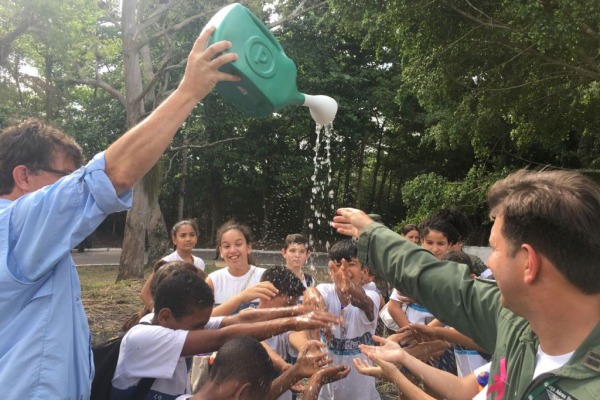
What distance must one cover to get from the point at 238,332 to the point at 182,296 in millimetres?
332

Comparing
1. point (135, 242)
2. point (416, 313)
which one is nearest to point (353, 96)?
point (135, 242)

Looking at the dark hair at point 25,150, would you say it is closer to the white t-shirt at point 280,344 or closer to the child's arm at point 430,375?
the child's arm at point 430,375

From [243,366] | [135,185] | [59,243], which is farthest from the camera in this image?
[135,185]

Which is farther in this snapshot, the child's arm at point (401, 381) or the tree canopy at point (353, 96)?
the tree canopy at point (353, 96)

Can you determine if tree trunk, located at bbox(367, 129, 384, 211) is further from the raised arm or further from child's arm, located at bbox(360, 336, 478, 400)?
the raised arm

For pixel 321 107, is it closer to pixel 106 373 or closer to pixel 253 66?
pixel 253 66

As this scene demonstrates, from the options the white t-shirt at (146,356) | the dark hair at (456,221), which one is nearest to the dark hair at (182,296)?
the white t-shirt at (146,356)

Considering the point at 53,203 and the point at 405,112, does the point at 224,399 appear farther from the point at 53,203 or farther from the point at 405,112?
the point at 405,112

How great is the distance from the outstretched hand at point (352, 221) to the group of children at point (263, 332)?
0.49m

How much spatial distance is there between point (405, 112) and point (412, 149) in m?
2.63

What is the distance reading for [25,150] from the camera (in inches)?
68.3

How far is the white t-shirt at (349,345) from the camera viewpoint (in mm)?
3578

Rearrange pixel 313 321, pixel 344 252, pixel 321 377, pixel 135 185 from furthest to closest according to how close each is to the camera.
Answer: pixel 135 185 → pixel 344 252 → pixel 321 377 → pixel 313 321

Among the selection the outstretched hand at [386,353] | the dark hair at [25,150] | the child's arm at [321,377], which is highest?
the dark hair at [25,150]
